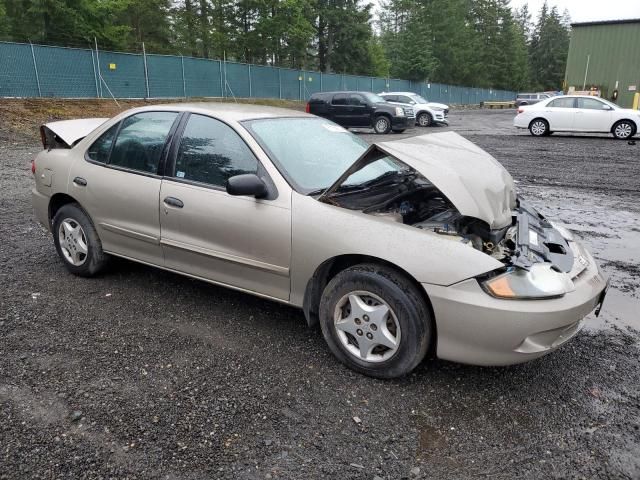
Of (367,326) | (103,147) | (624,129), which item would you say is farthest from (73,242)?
(624,129)

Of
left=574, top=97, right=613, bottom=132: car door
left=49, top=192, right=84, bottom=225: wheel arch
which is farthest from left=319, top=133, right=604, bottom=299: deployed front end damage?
left=574, top=97, right=613, bottom=132: car door

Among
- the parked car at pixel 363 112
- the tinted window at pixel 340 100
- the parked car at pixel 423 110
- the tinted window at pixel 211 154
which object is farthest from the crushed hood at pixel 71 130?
the parked car at pixel 423 110

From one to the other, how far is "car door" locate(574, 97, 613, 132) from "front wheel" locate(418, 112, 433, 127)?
857 centimetres

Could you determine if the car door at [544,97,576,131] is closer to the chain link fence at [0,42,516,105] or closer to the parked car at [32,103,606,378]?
the parked car at [32,103,606,378]

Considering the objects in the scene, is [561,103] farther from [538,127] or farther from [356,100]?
[356,100]

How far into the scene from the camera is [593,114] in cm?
1689

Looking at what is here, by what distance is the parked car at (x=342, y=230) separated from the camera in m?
2.60

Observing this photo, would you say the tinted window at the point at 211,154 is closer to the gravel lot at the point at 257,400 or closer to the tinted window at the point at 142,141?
the tinted window at the point at 142,141

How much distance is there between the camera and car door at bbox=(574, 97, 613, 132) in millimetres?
16812

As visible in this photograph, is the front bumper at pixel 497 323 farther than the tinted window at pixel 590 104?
No

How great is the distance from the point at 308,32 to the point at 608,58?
A: 24217mm

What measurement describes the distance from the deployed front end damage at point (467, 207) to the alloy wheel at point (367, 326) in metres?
0.52

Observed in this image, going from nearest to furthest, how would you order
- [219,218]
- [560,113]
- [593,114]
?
1. [219,218]
2. [593,114]
3. [560,113]

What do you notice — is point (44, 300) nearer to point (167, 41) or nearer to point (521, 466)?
point (521, 466)
